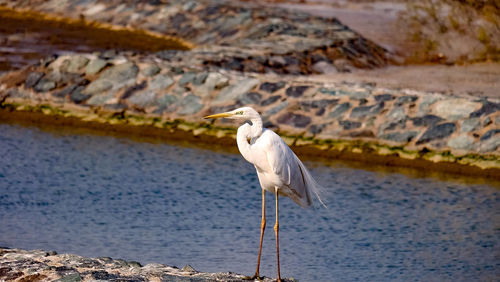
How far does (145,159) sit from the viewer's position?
10.9m

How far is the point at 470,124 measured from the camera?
11438 millimetres

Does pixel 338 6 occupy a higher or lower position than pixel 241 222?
higher

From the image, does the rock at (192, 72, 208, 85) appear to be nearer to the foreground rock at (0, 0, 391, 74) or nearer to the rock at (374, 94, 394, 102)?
the foreground rock at (0, 0, 391, 74)

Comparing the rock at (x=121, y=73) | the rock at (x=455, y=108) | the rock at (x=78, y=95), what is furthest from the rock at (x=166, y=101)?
the rock at (x=455, y=108)

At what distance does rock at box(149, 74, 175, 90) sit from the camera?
1334 centimetres

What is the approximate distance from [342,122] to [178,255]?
4883mm

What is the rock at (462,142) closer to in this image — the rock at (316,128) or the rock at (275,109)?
the rock at (316,128)

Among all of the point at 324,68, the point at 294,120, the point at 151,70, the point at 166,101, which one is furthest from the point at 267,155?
the point at 324,68

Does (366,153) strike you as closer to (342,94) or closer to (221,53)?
(342,94)

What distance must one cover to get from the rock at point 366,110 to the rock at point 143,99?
306 cm

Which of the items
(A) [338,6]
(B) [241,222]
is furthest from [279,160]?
(A) [338,6]

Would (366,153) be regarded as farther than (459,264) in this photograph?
Yes

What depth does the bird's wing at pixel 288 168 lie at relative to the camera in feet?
22.4

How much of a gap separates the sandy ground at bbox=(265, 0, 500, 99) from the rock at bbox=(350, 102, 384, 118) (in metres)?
1.52
